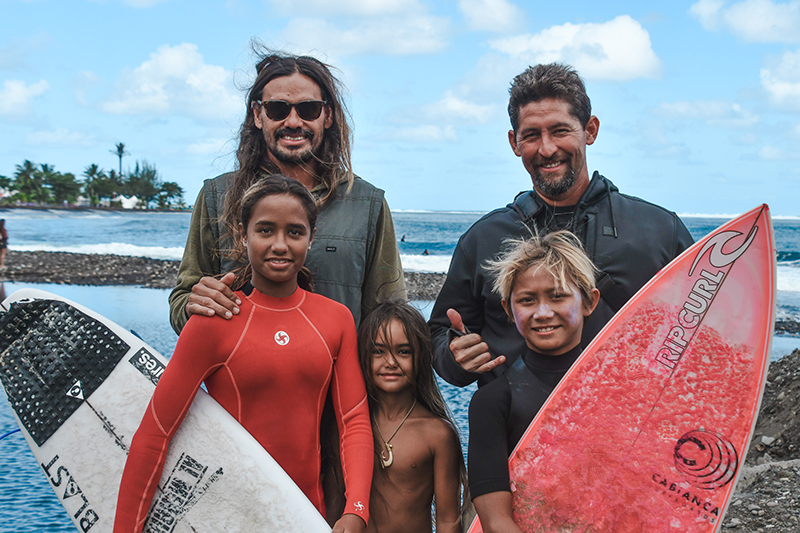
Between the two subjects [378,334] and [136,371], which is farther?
[136,371]

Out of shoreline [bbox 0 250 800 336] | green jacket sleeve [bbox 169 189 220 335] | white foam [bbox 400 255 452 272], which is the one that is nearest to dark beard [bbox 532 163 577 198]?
green jacket sleeve [bbox 169 189 220 335]

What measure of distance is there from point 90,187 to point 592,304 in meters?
86.6

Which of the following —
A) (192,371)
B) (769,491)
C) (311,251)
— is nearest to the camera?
(192,371)

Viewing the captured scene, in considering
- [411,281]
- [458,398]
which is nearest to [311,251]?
[458,398]

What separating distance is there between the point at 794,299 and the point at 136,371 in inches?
636

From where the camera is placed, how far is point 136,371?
2482mm

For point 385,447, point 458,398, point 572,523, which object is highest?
point 385,447

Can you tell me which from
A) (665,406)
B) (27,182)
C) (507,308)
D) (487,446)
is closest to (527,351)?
(507,308)

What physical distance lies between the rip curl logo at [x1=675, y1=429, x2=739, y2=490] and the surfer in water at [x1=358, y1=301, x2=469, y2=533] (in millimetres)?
809

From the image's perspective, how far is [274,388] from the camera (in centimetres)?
193

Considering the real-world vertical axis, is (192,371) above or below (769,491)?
above

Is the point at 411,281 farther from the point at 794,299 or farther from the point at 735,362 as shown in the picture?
the point at 735,362

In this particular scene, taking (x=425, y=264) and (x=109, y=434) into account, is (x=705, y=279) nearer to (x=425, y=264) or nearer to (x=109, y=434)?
(x=109, y=434)

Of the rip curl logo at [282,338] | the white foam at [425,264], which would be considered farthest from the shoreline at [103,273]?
the rip curl logo at [282,338]
